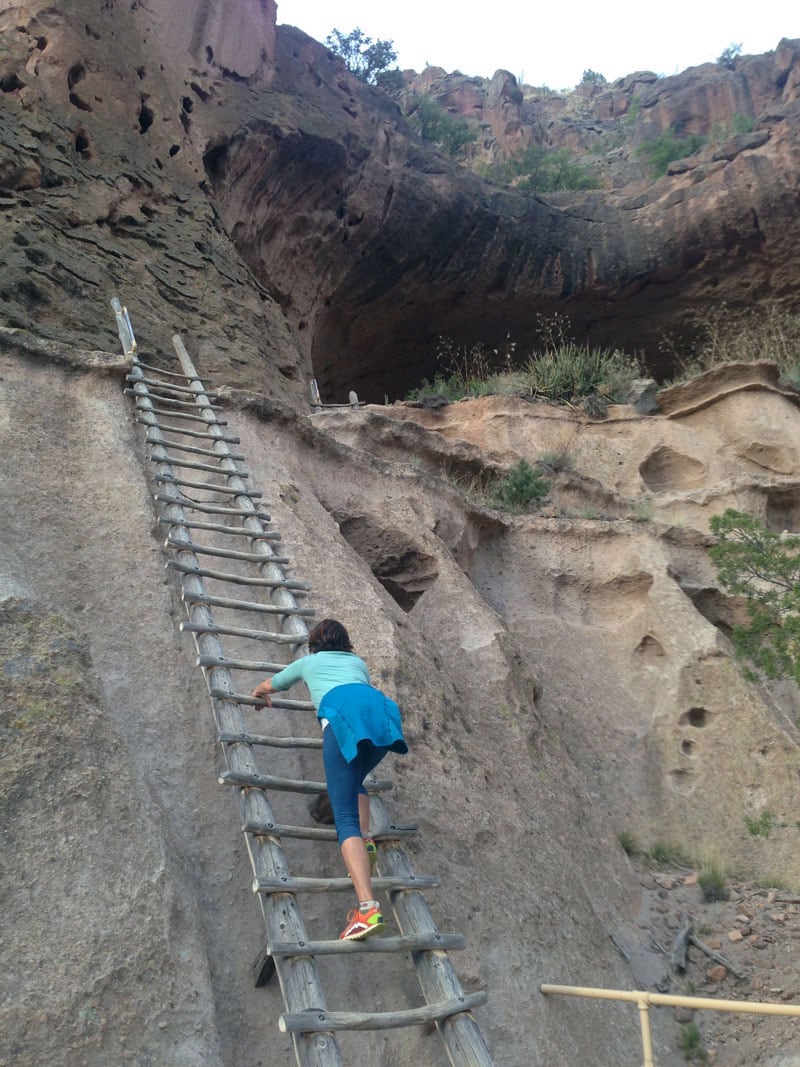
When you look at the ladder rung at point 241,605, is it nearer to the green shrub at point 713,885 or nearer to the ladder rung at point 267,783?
the ladder rung at point 267,783

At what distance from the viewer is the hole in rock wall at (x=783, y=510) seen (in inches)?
411

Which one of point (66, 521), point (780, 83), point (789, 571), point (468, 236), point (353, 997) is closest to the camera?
point (353, 997)

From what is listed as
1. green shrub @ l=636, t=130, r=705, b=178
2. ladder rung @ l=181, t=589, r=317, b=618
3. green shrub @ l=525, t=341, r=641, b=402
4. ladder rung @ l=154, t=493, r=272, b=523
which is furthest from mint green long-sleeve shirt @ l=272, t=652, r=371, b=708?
green shrub @ l=636, t=130, r=705, b=178

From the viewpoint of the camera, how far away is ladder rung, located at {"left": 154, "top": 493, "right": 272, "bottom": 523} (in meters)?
5.10

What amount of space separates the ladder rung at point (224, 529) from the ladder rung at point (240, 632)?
662 mm

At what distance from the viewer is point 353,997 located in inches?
129

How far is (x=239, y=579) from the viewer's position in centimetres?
476

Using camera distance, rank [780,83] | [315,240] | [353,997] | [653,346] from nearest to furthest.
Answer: [353,997] < [315,240] < [653,346] < [780,83]

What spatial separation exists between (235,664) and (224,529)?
117cm

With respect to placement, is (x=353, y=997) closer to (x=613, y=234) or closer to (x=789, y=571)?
(x=789, y=571)

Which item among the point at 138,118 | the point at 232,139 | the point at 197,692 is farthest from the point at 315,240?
the point at 197,692

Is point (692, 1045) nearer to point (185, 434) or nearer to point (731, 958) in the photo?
point (731, 958)

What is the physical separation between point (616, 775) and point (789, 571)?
1.95m

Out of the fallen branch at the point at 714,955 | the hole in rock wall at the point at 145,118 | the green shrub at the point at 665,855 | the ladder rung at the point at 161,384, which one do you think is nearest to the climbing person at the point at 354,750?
the fallen branch at the point at 714,955
